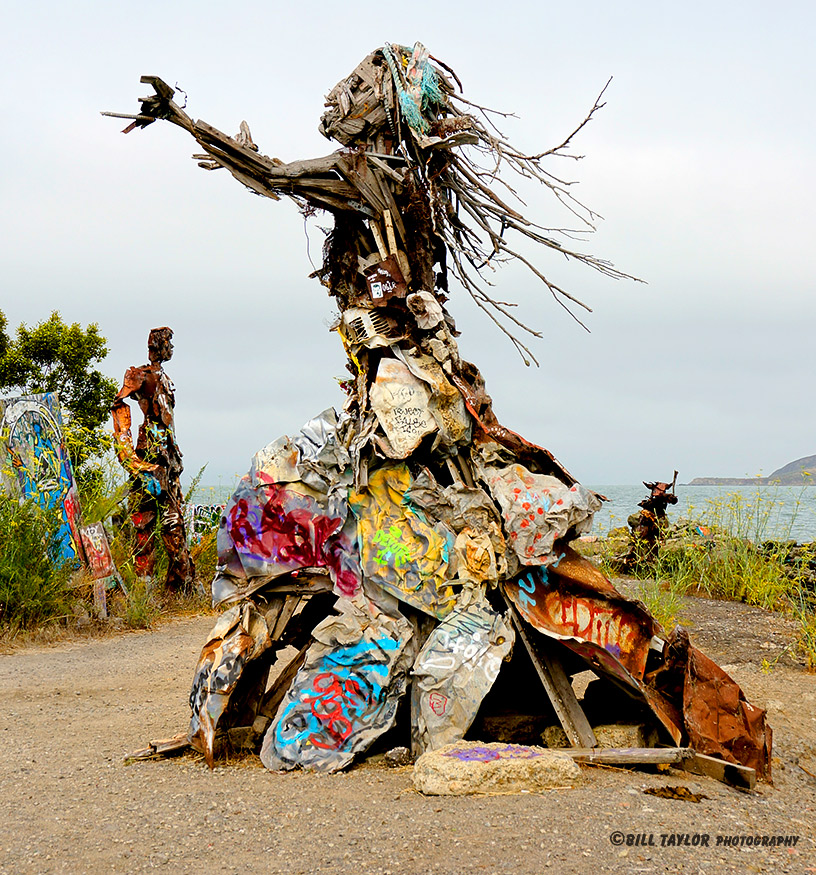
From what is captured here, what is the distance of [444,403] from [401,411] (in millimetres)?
238

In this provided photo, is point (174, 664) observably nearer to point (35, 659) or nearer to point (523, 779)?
point (35, 659)

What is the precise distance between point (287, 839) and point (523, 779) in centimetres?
94

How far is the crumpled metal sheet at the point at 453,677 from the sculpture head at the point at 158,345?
6.36m

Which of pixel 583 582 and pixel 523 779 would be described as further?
pixel 583 582

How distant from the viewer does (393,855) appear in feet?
9.93

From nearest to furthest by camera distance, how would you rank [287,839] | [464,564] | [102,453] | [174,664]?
[287,839]
[464,564]
[174,664]
[102,453]

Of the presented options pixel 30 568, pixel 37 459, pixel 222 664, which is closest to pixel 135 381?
pixel 37 459

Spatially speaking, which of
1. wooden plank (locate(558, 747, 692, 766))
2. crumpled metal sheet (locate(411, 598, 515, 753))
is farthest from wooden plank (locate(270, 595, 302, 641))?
wooden plank (locate(558, 747, 692, 766))

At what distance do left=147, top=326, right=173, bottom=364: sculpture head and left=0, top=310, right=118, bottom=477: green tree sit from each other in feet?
18.1

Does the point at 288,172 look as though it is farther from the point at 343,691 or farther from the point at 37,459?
the point at 37,459

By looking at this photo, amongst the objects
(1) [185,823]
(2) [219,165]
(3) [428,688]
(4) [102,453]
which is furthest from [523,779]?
(4) [102,453]

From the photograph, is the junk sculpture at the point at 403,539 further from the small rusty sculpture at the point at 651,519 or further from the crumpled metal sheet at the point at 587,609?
the small rusty sculpture at the point at 651,519

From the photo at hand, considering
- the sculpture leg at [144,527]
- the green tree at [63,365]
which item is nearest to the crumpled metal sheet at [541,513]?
the sculpture leg at [144,527]

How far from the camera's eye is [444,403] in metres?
4.46
